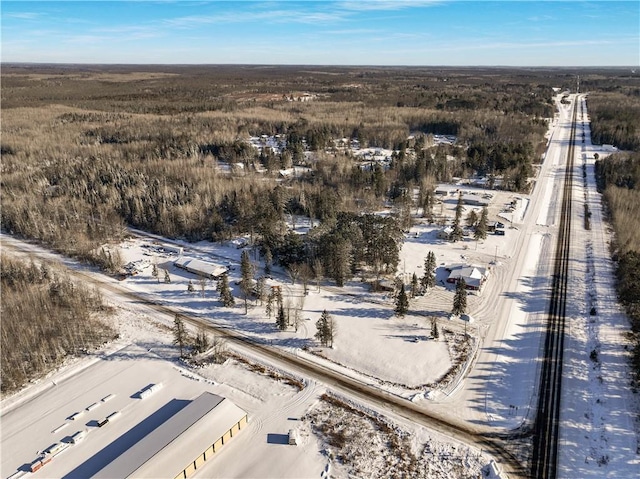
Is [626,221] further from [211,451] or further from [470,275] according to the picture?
[211,451]

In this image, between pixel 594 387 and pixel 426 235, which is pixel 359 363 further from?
pixel 426 235

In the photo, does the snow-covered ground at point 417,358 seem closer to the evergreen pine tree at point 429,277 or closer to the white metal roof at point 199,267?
the evergreen pine tree at point 429,277

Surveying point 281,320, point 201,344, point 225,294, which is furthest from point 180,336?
point 281,320

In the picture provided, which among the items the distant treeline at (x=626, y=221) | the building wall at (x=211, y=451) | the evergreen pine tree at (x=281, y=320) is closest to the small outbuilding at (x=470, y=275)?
the distant treeline at (x=626, y=221)

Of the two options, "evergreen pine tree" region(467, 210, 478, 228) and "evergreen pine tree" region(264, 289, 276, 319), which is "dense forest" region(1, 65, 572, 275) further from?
"evergreen pine tree" region(264, 289, 276, 319)

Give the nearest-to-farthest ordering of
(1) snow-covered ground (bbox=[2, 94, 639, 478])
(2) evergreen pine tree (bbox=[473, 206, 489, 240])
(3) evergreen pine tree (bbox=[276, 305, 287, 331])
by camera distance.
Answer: (1) snow-covered ground (bbox=[2, 94, 639, 478]) → (3) evergreen pine tree (bbox=[276, 305, 287, 331]) → (2) evergreen pine tree (bbox=[473, 206, 489, 240])

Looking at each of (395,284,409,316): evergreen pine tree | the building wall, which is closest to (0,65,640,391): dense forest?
(395,284,409,316): evergreen pine tree
